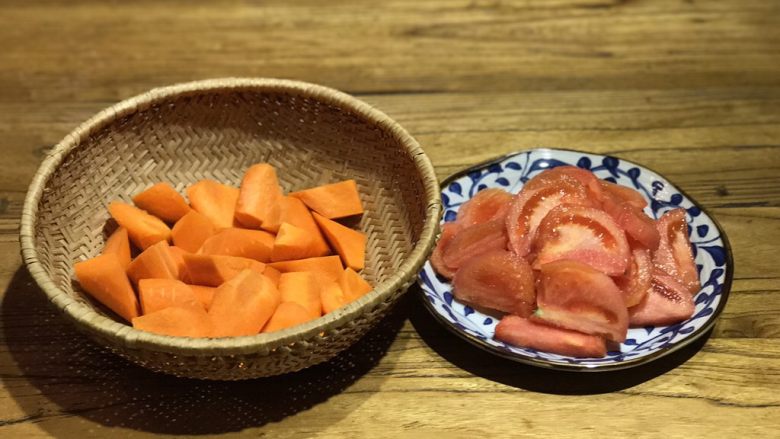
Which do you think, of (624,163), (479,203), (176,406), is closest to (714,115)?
(624,163)

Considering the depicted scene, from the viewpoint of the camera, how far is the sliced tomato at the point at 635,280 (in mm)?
1167

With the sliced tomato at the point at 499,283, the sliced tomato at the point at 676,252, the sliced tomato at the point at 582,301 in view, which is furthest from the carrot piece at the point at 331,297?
the sliced tomato at the point at 676,252

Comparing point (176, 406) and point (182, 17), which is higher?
point (182, 17)

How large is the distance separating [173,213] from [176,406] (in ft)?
1.24

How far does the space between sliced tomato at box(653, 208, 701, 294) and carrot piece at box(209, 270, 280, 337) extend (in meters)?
0.67

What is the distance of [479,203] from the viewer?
4.48 ft

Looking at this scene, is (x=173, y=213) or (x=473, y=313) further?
(x=173, y=213)

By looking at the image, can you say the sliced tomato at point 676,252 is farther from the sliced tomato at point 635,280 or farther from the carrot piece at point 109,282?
the carrot piece at point 109,282

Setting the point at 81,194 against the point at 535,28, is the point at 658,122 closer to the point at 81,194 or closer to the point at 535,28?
the point at 535,28

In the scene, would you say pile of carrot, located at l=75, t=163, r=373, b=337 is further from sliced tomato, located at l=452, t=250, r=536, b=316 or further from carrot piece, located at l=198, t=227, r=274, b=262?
sliced tomato, located at l=452, t=250, r=536, b=316

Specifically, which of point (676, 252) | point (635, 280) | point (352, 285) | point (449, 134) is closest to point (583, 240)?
point (635, 280)

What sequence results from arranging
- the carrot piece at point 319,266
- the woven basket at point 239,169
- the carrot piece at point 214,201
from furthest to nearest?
the carrot piece at point 214,201
the carrot piece at point 319,266
the woven basket at point 239,169

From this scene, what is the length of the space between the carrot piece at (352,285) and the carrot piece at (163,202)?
35cm

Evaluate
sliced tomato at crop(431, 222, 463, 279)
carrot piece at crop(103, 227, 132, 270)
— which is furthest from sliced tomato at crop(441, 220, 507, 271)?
carrot piece at crop(103, 227, 132, 270)
